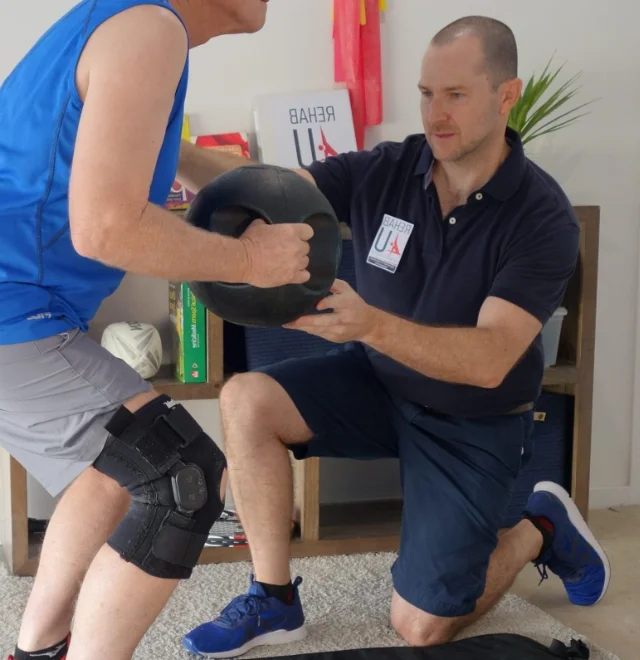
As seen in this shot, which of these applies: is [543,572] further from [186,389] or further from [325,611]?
[186,389]

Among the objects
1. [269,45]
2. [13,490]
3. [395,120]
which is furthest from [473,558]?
[269,45]

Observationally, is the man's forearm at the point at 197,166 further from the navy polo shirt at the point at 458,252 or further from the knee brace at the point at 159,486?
the knee brace at the point at 159,486

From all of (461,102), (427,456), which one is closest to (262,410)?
(427,456)

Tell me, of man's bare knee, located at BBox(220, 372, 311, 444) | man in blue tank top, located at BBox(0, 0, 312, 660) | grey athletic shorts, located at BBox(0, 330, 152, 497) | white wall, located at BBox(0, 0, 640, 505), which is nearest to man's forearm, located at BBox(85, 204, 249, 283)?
man in blue tank top, located at BBox(0, 0, 312, 660)

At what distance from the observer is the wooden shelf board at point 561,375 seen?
2.72 metres

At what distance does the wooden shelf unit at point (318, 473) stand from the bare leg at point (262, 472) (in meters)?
0.42

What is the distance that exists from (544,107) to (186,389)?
50.9 inches

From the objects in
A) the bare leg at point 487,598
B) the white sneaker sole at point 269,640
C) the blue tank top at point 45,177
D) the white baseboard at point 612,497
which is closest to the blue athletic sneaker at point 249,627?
the white sneaker sole at point 269,640

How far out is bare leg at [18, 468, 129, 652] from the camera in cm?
165

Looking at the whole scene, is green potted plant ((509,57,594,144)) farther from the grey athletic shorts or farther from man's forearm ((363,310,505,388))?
the grey athletic shorts

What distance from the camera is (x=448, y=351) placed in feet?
6.25

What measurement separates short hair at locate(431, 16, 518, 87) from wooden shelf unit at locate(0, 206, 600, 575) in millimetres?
637

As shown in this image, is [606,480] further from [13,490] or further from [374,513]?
[13,490]

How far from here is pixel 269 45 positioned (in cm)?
279
